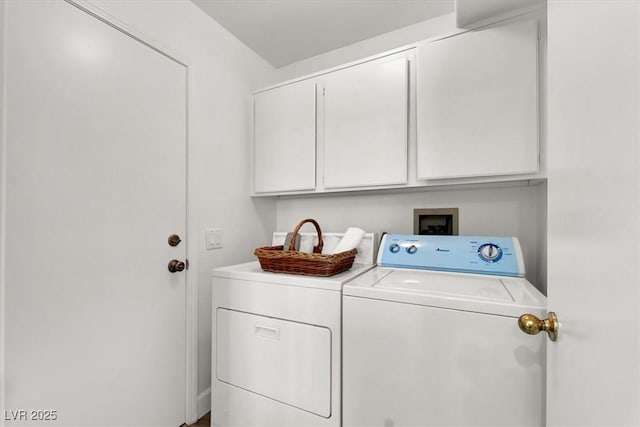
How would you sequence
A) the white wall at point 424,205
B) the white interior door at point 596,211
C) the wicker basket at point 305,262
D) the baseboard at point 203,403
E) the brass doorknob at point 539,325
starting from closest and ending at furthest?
the white interior door at point 596,211 → the brass doorknob at point 539,325 → the wicker basket at point 305,262 → the white wall at point 424,205 → the baseboard at point 203,403

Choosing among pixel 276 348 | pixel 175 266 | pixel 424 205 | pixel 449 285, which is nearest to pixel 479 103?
pixel 424 205

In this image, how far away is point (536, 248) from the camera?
1.50m

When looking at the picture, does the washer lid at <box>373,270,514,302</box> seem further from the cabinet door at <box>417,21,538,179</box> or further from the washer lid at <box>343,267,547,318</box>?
the cabinet door at <box>417,21,538,179</box>

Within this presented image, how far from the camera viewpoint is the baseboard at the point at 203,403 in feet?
5.46

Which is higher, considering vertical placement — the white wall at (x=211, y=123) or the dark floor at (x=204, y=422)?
the white wall at (x=211, y=123)

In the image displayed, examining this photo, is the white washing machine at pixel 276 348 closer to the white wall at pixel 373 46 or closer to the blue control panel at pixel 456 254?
the blue control panel at pixel 456 254

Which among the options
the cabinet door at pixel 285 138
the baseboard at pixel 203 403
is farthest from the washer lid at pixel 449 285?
the baseboard at pixel 203 403

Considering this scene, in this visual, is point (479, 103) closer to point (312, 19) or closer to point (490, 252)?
point (490, 252)

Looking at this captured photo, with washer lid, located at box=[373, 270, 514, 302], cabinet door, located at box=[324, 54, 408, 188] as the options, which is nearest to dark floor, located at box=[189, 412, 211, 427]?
washer lid, located at box=[373, 270, 514, 302]

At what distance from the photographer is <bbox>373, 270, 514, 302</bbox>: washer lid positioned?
3.33 feet

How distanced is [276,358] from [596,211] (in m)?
1.27

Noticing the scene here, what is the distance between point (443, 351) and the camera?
0.98 metres

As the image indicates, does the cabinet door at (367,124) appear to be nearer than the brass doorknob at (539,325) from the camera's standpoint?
Answer: No

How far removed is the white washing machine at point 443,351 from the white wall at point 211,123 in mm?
1015
